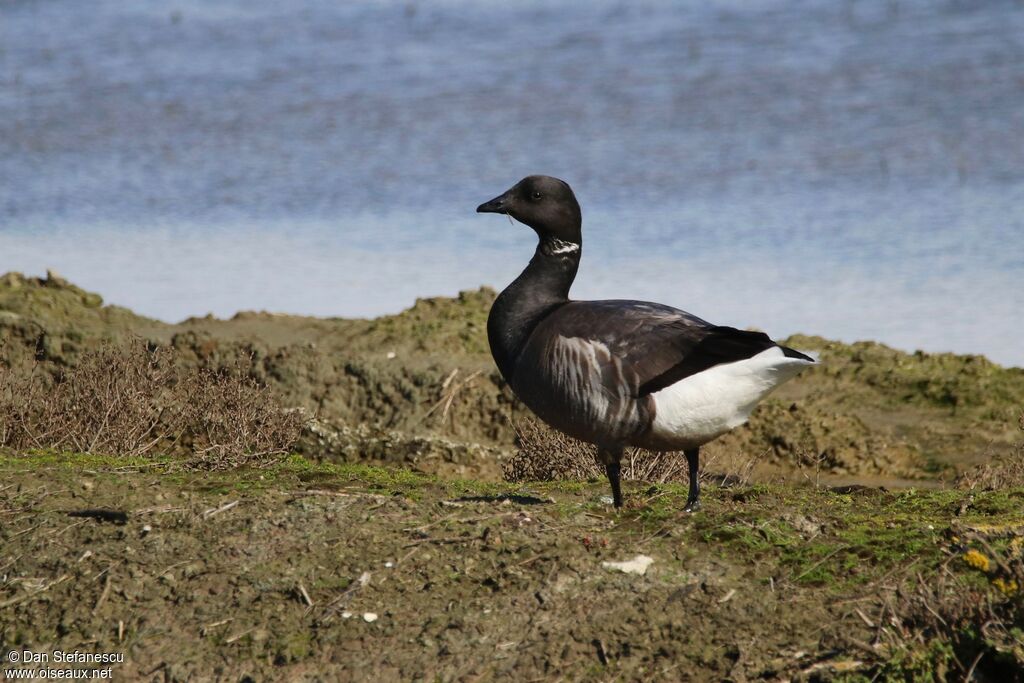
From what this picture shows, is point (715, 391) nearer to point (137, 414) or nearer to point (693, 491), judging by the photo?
point (693, 491)

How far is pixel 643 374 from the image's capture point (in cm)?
695

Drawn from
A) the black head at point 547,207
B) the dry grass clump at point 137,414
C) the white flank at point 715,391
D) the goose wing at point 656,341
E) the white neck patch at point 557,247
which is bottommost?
the dry grass clump at point 137,414

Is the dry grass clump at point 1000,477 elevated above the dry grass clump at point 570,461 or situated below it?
below

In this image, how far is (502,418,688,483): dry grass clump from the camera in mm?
10258

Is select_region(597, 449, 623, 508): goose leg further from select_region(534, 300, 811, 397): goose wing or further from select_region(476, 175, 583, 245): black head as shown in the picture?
select_region(476, 175, 583, 245): black head

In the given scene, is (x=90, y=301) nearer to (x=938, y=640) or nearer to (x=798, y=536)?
(x=798, y=536)

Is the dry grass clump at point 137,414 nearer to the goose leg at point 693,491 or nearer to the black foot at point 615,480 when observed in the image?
the black foot at point 615,480

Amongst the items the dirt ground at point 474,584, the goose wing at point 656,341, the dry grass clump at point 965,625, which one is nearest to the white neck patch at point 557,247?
the goose wing at point 656,341

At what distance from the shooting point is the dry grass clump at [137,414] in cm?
1083

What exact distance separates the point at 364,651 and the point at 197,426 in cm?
624

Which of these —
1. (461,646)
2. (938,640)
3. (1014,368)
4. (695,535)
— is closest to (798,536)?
(695,535)

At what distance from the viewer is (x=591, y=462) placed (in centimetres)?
1048

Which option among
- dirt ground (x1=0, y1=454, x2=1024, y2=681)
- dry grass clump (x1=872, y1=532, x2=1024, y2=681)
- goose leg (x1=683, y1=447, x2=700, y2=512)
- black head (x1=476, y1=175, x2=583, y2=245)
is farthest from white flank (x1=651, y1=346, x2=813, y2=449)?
dry grass clump (x1=872, y1=532, x2=1024, y2=681)

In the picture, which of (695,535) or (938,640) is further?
(695,535)
